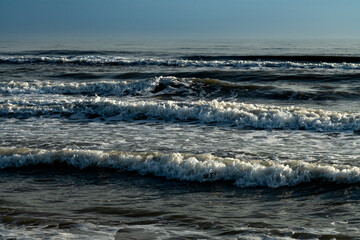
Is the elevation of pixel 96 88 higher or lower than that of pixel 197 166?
higher

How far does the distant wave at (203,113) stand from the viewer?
40.9 feet

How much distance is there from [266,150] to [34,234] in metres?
5.49

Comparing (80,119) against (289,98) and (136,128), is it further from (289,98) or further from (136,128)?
(289,98)

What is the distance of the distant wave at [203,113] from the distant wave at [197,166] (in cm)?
426

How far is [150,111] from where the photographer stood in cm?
1491

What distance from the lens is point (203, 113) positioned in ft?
46.1

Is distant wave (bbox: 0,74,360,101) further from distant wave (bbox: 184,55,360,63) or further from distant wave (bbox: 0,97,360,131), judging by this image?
distant wave (bbox: 184,55,360,63)

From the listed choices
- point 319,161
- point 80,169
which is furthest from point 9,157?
point 319,161

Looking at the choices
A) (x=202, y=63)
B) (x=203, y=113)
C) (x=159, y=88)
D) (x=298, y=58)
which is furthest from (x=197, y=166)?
(x=298, y=58)

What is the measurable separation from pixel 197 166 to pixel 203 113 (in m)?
6.06

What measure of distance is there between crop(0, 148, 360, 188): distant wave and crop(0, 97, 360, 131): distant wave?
4260 mm

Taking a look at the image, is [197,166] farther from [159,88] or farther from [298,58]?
[298,58]

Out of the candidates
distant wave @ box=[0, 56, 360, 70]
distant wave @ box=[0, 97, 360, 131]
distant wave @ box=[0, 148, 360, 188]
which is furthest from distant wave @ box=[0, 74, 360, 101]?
distant wave @ box=[0, 148, 360, 188]

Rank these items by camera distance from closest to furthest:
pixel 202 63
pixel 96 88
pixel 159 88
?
pixel 159 88, pixel 96 88, pixel 202 63
